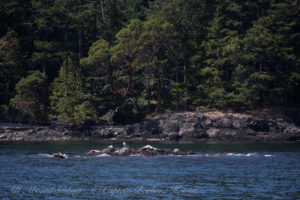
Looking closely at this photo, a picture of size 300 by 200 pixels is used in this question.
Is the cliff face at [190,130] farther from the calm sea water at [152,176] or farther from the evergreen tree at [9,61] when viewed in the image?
the calm sea water at [152,176]

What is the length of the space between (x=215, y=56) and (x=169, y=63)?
665 centimetres

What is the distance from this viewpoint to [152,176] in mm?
27719

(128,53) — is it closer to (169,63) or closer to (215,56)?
(169,63)

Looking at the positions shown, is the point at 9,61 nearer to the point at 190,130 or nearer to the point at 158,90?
the point at 158,90

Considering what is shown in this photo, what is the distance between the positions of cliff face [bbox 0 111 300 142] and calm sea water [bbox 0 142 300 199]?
1534 centimetres

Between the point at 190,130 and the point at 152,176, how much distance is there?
30.5 m

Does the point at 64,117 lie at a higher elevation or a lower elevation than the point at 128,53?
lower

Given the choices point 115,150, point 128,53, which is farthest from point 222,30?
point 115,150

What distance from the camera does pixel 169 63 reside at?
65688 mm

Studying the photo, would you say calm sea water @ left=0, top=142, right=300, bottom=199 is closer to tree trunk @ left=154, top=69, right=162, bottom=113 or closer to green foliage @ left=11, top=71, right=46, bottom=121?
green foliage @ left=11, top=71, right=46, bottom=121

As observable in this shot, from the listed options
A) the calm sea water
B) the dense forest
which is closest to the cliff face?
the dense forest

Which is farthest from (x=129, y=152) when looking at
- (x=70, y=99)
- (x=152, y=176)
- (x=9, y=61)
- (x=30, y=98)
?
(x=9, y=61)

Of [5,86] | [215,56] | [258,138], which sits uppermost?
[215,56]

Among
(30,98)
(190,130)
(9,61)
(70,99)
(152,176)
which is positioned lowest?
(152,176)
